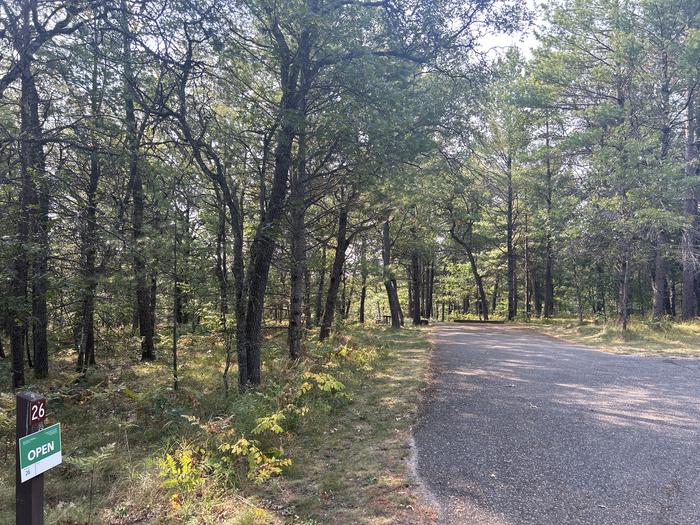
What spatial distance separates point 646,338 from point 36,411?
13.8 m

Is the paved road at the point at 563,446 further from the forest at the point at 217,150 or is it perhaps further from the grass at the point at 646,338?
the grass at the point at 646,338

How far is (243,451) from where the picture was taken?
12.5 ft

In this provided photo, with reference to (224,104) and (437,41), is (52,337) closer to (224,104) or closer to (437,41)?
(224,104)

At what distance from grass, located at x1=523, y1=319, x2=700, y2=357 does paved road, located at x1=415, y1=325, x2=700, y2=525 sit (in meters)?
3.01

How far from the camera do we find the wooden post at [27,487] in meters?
2.20

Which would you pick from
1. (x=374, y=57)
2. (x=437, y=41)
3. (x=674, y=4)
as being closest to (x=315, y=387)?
(x=374, y=57)

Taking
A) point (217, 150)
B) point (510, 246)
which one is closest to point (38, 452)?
point (217, 150)

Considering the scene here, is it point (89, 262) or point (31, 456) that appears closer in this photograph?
point (31, 456)

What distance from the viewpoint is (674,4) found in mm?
13312

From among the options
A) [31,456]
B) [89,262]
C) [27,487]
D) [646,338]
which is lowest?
[646,338]

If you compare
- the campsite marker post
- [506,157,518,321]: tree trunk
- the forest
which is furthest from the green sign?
[506,157,518,321]: tree trunk

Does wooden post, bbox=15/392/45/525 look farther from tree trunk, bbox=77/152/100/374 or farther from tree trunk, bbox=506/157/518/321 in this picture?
tree trunk, bbox=506/157/518/321

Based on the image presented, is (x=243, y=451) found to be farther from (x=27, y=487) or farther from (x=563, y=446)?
(x=563, y=446)

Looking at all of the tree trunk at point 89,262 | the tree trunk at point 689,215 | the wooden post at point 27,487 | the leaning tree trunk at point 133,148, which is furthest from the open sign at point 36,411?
the tree trunk at point 689,215
